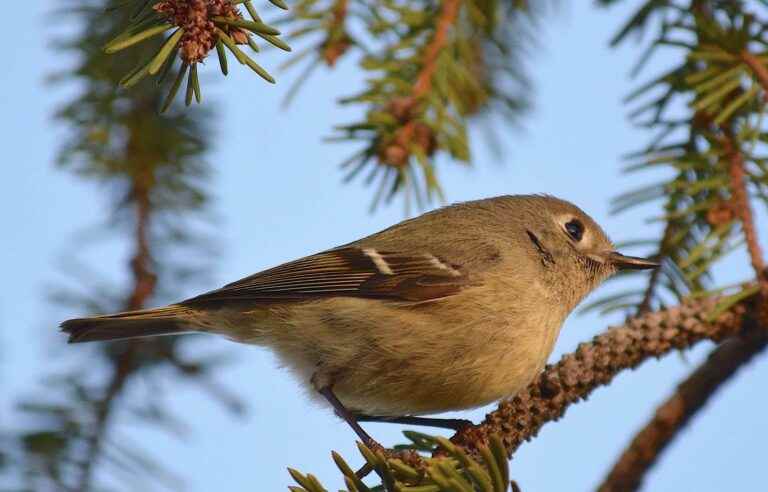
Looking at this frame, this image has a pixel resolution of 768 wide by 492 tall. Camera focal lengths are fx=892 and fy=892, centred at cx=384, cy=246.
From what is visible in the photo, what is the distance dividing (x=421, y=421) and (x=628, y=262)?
0.66m

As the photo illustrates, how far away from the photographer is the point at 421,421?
2.22m

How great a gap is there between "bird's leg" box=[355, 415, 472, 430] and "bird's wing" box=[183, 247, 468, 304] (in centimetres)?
30

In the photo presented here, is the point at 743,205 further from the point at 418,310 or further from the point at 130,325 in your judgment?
the point at 130,325

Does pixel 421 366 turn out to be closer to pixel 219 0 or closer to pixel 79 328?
pixel 79 328

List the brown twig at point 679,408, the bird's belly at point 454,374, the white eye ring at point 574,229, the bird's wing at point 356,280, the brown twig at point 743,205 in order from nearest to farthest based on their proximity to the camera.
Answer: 1. the brown twig at point 679,408
2. the brown twig at point 743,205
3. the bird's belly at point 454,374
4. the bird's wing at point 356,280
5. the white eye ring at point 574,229

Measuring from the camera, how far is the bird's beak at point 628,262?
83.4 inches

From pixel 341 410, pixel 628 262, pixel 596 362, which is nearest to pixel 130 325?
pixel 341 410

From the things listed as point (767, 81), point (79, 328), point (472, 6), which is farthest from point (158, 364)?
point (767, 81)

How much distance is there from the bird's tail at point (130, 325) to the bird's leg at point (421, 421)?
1.74 ft

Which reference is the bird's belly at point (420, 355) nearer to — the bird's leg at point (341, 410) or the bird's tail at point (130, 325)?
A: the bird's leg at point (341, 410)

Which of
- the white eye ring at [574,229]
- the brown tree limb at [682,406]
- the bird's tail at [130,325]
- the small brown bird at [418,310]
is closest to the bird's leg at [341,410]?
the small brown bird at [418,310]

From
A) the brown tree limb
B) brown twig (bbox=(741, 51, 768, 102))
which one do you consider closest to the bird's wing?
the brown tree limb

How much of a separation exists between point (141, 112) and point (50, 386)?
2.41 feet

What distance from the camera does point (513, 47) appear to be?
266 centimetres
